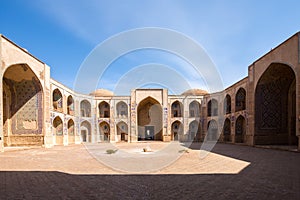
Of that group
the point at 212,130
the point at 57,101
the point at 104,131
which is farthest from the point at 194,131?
the point at 57,101

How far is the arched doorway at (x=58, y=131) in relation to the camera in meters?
21.2

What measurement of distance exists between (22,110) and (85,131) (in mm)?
12146

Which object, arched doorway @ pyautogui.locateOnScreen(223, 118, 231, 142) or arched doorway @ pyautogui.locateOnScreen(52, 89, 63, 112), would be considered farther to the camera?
arched doorway @ pyautogui.locateOnScreen(223, 118, 231, 142)

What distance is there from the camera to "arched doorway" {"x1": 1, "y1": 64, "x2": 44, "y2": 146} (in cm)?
1653

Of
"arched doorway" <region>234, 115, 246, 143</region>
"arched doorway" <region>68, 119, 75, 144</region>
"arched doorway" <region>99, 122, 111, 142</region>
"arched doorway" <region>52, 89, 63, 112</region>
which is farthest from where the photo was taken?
"arched doorway" <region>99, 122, 111, 142</region>

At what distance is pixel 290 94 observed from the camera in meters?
15.8

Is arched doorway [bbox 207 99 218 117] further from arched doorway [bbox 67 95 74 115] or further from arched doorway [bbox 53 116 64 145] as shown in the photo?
arched doorway [bbox 53 116 64 145]

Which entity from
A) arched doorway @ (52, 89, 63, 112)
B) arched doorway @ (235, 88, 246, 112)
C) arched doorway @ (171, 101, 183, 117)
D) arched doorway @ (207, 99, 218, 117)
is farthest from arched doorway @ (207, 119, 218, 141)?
arched doorway @ (52, 89, 63, 112)

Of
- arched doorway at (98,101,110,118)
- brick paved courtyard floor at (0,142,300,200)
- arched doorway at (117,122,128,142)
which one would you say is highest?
arched doorway at (98,101,110,118)

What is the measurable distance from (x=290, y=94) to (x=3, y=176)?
18970 mm

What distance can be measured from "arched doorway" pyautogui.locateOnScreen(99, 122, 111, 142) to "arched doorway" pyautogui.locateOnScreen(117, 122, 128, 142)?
1.63 metres

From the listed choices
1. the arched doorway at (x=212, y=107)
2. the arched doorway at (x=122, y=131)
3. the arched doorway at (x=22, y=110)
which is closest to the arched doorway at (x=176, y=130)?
the arched doorway at (x=212, y=107)

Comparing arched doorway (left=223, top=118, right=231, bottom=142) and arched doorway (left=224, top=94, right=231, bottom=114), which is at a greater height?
arched doorway (left=224, top=94, right=231, bottom=114)

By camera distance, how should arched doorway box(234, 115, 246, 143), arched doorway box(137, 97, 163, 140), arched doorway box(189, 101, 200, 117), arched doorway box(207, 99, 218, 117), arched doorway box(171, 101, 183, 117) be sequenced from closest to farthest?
arched doorway box(234, 115, 246, 143) → arched doorway box(207, 99, 218, 117) → arched doorway box(189, 101, 200, 117) → arched doorway box(171, 101, 183, 117) → arched doorway box(137, 97, 163, 140)
